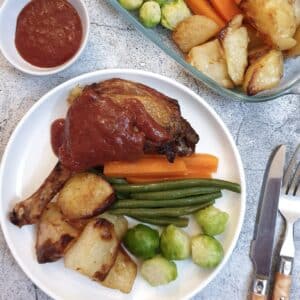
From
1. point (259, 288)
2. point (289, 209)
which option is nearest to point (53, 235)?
point (259, 288)

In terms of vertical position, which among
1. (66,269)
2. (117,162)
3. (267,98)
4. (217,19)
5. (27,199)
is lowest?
(66,269)

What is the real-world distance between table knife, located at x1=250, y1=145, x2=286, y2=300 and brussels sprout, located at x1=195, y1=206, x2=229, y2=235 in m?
0.24

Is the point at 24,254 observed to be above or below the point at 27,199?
below

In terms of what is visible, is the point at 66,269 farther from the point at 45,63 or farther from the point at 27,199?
the point at 45,63

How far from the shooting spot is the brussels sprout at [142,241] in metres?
2.17

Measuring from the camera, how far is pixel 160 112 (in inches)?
82.1

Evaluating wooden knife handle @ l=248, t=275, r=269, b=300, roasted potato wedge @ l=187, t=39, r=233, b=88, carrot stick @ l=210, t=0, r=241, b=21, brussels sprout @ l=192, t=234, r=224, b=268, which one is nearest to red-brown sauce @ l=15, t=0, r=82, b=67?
roasted potato wedge @ l=187, t=39, r=233, b=88

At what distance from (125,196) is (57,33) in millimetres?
770

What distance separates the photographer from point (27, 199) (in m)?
2.20

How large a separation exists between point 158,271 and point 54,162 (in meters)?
0.67

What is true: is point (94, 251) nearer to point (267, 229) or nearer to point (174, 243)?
point (174, 243)

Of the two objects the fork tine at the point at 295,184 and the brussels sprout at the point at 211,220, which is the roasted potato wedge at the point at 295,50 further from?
the brussels sprout at the point at 211,220

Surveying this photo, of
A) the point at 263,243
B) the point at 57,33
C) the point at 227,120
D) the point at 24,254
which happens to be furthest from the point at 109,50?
the point at 263,243

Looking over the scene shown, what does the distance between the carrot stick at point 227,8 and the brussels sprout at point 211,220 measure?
87 cm
